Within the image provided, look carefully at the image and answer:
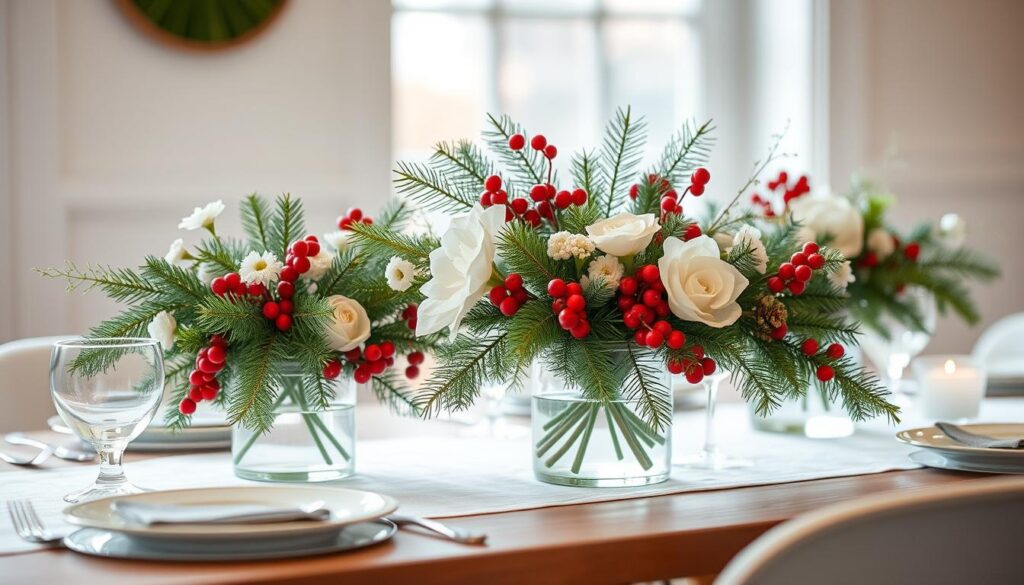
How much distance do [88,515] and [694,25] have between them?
2824mm

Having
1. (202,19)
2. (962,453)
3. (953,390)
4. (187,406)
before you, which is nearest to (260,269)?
(187,406)

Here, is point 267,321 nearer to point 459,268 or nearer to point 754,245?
Result: point 459,268

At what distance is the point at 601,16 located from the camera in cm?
332

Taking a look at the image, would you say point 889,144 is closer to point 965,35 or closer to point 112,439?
point 965,35

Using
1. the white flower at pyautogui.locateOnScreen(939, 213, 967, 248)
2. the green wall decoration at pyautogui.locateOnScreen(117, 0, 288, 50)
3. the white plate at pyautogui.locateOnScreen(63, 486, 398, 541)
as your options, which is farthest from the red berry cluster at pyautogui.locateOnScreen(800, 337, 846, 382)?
the green wall decoration at pyautogui.locateOnScreen(117, 0, 288, 50)

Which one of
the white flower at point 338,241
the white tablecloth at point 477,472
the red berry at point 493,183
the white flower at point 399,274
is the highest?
the red berry at point 493,183

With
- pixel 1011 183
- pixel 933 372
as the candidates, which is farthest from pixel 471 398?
pixel 1011 183

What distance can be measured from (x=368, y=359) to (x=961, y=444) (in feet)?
2.09

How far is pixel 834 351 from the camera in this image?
1158 mm

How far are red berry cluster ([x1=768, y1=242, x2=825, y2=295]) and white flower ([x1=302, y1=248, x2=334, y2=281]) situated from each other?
0.44m

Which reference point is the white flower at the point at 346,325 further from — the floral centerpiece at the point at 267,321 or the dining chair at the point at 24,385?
the dining chair at the point at 24,385

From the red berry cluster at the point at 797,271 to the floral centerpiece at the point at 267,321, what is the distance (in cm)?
37

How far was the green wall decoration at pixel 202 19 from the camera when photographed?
271cm

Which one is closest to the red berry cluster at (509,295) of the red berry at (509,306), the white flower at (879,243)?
the red berry at (509,306)
